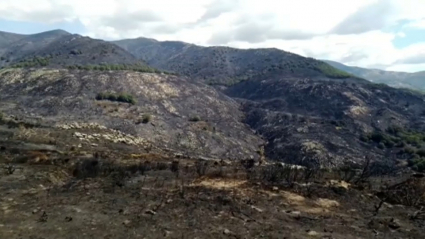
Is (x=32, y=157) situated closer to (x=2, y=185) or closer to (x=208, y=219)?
(x=2, y=185)

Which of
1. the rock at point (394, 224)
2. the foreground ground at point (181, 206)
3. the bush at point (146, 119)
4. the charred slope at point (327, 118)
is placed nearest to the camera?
the foreground ground at point (181, 206)

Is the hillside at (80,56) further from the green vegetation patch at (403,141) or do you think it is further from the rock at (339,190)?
the rock at (339,190)

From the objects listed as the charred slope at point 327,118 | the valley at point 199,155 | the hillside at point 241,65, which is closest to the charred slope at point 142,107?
the valley at point 199,155

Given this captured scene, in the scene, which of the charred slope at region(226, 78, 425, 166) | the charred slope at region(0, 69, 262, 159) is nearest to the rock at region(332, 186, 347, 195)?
the charred slope at region(226, 78, 425, 166)

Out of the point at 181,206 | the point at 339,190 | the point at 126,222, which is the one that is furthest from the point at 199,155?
the point at 126,222

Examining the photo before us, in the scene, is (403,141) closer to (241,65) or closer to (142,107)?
(142,107)

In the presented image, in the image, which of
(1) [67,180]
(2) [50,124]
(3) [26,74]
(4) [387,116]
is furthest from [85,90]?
(4) [387,116]

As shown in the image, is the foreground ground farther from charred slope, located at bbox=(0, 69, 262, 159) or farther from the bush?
the bush
